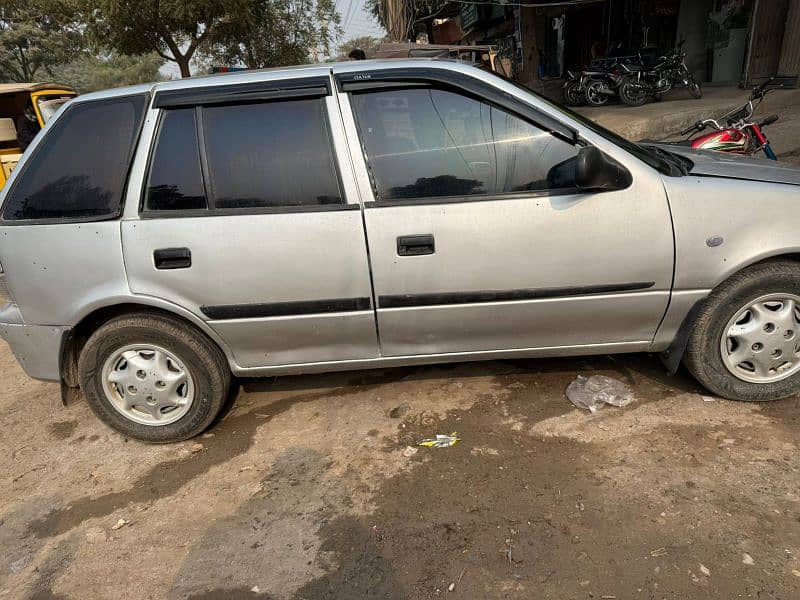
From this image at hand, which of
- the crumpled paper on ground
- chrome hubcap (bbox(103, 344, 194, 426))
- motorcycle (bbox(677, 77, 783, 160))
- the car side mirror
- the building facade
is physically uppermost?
the building facade

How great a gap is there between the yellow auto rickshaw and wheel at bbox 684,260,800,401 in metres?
9.65

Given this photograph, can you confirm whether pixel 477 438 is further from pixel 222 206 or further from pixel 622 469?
pixel 222 206

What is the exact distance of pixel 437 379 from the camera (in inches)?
129

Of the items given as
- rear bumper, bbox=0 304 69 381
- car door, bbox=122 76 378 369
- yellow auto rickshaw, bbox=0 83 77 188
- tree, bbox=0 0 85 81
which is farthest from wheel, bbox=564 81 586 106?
tree, bbox=0 0 85 81

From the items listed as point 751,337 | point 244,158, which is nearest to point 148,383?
point 244,158

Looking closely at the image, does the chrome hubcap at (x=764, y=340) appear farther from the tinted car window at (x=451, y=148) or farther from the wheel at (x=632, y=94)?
the wheel at (x=632, y=94)

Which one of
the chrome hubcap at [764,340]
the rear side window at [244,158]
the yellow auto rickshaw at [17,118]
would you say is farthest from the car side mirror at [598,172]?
the yellow auto rickshaw at [17,118]

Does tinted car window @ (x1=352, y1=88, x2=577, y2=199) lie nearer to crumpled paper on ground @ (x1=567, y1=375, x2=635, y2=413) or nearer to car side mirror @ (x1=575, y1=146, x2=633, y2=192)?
car side mirror @ (x1=575, y1=146, x2=633, y2=192)

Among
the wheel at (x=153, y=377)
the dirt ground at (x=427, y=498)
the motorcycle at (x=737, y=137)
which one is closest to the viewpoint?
the dirt ground at (x=427, y=498)

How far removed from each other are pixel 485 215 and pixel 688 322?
1.15 metres

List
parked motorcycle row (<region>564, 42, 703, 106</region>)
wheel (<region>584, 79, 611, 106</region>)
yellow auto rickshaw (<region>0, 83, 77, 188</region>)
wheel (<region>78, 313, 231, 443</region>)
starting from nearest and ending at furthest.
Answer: wheel (<region>78, 313, 231, 443</region>) → yellow auto rickshaw (<region>0, 83, 77, 188</region>) → parked motorcycle row (<region>564, 42, 703, 106</region>) → wheel (<region>584, 79, 611, 106</region>)

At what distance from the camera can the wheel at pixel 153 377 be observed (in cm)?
269

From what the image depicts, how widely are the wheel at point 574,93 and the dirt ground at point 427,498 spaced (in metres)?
11.2

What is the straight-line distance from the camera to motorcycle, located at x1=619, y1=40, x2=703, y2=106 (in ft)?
37.7
